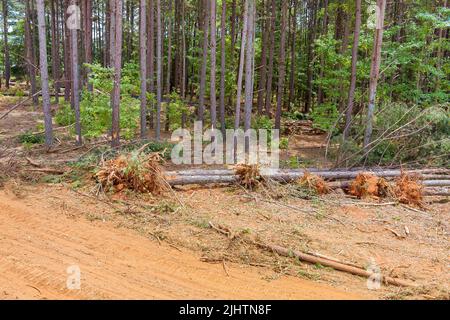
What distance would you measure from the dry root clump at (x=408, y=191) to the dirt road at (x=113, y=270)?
4.70 meters

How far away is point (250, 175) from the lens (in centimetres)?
939

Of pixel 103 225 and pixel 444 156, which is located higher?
pixel 444 156

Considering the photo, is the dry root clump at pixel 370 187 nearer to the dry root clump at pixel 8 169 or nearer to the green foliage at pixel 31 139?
the dry root clump at pixel 8 169

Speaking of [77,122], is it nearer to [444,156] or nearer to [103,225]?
[103,225]

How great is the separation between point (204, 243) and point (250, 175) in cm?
316

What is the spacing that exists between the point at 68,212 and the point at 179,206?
207cm

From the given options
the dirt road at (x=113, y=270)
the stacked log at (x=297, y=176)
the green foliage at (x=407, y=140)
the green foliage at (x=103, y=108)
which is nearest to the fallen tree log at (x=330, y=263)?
the dirt road at (x=113, y=270)

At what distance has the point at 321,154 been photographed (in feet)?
49.1

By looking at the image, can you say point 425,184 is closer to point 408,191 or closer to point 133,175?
point 408,191

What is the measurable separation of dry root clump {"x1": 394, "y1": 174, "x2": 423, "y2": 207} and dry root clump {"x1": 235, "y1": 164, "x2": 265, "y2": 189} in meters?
3.07

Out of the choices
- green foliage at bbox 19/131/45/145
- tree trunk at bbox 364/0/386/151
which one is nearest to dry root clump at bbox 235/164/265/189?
tree trunk at bbox 364/0/386/151

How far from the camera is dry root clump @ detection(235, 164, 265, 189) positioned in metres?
9.38

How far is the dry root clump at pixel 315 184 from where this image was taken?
9477 mm

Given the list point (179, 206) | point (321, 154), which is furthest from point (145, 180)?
point (321, 154)
